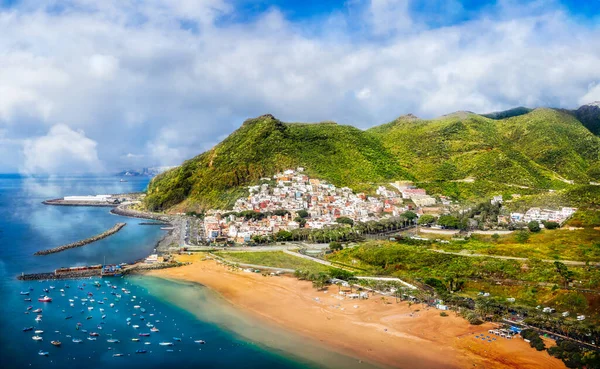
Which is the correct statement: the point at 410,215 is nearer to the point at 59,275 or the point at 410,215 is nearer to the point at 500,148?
the point at 59,275

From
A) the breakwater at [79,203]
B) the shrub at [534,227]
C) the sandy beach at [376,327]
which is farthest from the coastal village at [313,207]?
the breakwater at [79,203]

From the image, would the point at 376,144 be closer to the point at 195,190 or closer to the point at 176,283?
the point at 195,190

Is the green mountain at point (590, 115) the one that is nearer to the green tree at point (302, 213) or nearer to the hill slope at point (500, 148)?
the hill slope at point (500, 148)

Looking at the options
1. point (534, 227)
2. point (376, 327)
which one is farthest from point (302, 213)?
point (376, 327)

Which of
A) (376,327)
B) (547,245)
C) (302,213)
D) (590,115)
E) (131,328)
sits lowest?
(131,328)

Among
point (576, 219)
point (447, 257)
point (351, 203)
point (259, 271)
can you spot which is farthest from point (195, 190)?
point (576, 219)

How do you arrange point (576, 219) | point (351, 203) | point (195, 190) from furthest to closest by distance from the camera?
1. point (195, 190)
2. point (351, 203)
3. point (576, 219)
